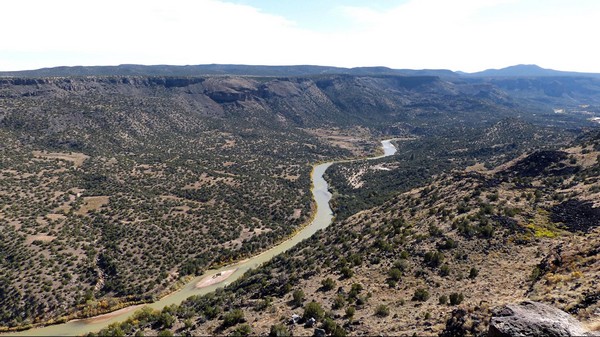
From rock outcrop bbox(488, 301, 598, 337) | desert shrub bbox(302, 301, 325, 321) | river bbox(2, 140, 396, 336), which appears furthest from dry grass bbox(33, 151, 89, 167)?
rock outcrop bbox(488, 301, 598, 337)

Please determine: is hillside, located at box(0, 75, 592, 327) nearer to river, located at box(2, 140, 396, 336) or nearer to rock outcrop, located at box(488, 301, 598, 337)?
river, located at box(2, 140, 396, 336)

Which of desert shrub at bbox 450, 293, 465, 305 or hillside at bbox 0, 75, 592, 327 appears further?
hillside at bbox 0, 75, 592, 327

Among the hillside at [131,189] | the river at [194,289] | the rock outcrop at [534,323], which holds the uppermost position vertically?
the rock outcrop at [534,323]

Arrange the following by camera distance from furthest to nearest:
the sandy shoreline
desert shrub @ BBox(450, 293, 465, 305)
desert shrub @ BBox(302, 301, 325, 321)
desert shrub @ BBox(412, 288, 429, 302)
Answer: the sandy shoreline < desert shrub @ BBox(412, 288, 429, 302) < desert shrub @ BBox(302, 301, 325, 321) < desert shrub @ BBox(450, 293, 465, 305)

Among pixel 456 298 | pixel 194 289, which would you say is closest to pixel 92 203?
pixel 194 289

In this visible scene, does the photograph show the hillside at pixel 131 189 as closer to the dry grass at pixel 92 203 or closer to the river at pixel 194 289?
the dry grass at pixel 92 203

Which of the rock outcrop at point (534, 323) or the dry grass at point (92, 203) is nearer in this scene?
the rock outcrop at point (534, 323)

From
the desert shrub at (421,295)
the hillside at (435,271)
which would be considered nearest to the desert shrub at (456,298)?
the hillside at (435,271)
